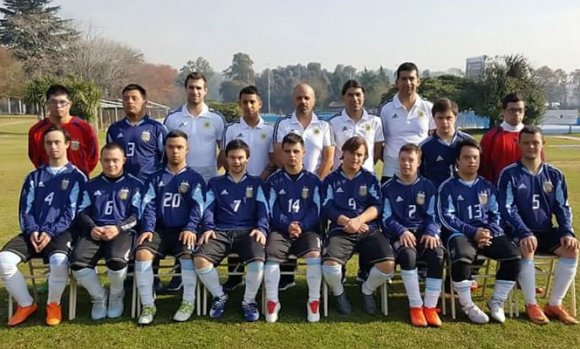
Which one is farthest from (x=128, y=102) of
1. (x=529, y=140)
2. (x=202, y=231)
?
(x=529, y=140)

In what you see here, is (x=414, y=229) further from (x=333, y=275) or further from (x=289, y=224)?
(x=289, y=224)

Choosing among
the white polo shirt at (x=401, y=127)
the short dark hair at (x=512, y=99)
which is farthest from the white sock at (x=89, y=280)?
the short dark hair at (x=512, y=99)

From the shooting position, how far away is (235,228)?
196 inches

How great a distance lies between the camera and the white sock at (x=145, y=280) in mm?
4570

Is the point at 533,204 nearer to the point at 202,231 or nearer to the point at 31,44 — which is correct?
the point at 202,231

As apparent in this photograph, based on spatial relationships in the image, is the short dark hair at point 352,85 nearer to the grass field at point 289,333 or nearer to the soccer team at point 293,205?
the soccer team at point 293,205

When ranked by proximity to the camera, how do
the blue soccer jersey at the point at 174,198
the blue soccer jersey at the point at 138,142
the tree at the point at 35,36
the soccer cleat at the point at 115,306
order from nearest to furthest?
the soccer cleat at the point at 115,306 < the blue soccer jersey at the point at 174,198 < the blue soccer jersey at the point at 138,142 < the tree at the point at 35,36

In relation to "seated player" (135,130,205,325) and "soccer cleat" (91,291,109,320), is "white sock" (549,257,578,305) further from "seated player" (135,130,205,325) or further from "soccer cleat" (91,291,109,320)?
"soccer cleat" (91,291,109,320)

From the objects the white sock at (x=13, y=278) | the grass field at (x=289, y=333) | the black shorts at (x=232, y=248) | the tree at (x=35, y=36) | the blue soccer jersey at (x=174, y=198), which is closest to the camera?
the grass field at (x=289, y=333)

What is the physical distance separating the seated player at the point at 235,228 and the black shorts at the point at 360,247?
0.65 meters

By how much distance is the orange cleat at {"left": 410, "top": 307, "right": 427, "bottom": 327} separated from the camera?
14.8ft

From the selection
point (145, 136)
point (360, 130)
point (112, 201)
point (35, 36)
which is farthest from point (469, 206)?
point (35, 36)

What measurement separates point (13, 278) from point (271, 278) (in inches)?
93.0

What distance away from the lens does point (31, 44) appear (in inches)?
2331
